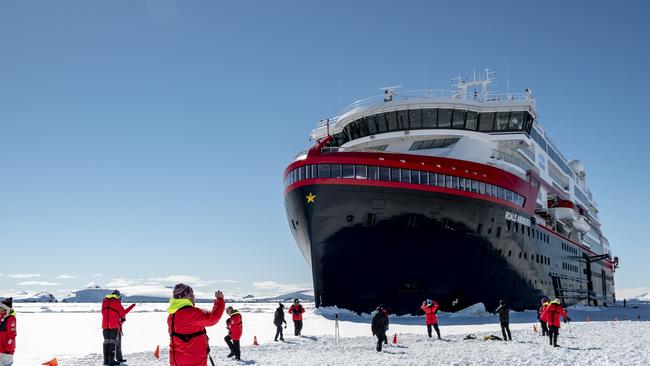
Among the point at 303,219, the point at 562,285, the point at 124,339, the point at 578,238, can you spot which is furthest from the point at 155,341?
the point at 578,238

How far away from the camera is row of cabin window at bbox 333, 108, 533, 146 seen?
99.3ft

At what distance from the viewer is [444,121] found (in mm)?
30297

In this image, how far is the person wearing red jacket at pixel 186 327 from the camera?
5680 mm

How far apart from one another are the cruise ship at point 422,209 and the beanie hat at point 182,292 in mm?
18509

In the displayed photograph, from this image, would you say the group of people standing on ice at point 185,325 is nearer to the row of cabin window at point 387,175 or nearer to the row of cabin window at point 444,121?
the row of cabin window at point 387,175

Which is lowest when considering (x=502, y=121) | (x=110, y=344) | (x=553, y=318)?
(x=553, y=318)

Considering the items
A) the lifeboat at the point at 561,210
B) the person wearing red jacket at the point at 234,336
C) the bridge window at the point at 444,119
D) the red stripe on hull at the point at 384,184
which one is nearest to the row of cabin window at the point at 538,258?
the red stripe on hull at the point at 384,184

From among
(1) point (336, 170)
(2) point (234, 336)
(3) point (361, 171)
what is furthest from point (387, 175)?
(2) point (234, 336)

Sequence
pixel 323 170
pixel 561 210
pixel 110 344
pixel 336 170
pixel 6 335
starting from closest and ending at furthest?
pixel 6 335
pixel 110 344
pixel 336 170
pixel 323 170
pixel 561 210

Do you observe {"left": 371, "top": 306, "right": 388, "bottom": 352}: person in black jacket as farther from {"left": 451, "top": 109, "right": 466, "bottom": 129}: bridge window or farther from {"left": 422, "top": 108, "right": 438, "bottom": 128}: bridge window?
{"left": 451, "top": 109, "right": 466, "bottom": 129}: bridge window

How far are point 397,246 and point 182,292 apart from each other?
19.2 m

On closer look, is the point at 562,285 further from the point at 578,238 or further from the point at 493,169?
the point at 493,169

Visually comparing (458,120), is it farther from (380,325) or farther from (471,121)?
(380,325)

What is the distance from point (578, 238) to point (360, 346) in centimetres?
3777
